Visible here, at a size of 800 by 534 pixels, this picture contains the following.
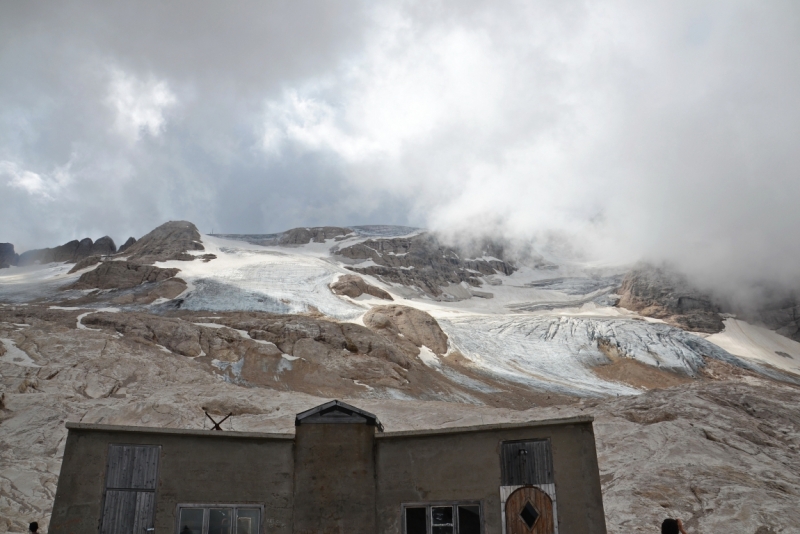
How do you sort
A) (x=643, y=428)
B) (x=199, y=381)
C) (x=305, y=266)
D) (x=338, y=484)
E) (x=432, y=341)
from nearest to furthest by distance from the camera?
(x=338, y=484) → (x=643, y=428) → (x=199, y=381) → (x=432, y=341) → (x=305, y=266)

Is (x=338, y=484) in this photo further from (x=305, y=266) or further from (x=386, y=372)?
(x=305, y=266)

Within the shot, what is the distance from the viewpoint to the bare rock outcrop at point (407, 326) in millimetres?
65688

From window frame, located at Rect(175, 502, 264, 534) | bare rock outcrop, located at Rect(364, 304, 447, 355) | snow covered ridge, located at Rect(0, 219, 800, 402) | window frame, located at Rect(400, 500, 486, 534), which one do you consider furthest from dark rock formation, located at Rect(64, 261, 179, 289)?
window frame, located at Rect(400, 500, 486, 534)

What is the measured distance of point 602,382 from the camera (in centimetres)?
6231

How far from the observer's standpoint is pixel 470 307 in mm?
117562

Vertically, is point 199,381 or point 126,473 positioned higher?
point 199,381

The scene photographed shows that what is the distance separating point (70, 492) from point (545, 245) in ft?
588

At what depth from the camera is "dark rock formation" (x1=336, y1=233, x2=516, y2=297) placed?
12356cm

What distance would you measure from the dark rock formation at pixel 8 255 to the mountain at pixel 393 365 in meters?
29.4

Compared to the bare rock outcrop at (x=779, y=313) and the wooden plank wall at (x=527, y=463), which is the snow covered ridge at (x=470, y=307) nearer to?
the bare rock outcrop at (x=779, y=313)

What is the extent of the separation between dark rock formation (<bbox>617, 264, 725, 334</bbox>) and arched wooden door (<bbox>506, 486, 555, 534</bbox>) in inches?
3933

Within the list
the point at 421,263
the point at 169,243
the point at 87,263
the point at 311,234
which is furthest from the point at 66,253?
the point at 421,263

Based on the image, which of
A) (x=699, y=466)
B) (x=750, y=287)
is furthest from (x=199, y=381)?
(x=750, y=287)

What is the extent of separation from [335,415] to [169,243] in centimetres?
10330
